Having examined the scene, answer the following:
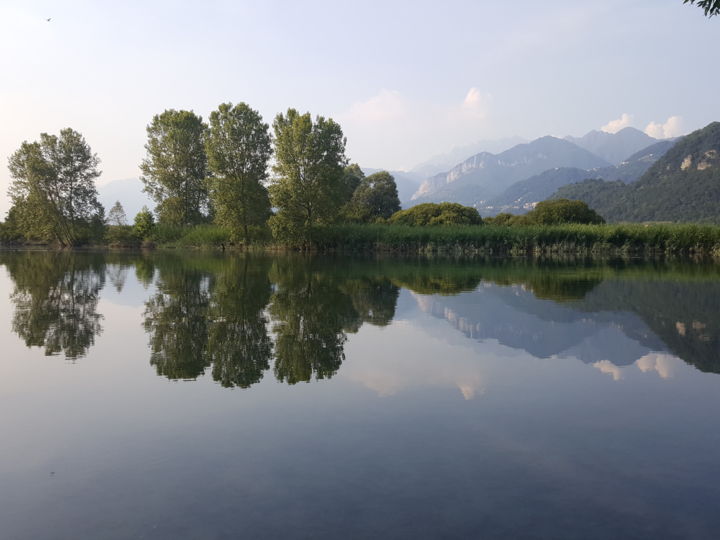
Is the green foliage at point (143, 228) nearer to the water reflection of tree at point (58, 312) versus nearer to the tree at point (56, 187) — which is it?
the tree at point (56, 187)

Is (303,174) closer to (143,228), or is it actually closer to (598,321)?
(143,228)

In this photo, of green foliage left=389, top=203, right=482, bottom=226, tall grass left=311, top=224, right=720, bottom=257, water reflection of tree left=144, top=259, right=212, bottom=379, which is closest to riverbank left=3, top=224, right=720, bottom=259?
tall grass left=311, top=224, right=720, bottom=257

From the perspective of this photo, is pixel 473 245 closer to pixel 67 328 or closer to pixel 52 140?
pixel 67 328

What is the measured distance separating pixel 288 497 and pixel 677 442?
3.82 meters

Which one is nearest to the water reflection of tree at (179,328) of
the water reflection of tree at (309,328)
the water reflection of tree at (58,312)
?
the water reflection of tree at (58,312)

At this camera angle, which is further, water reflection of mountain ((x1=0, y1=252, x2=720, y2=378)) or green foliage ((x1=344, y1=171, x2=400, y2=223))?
green foliage ((x1=344, y1=171, x2=400, y2=223))

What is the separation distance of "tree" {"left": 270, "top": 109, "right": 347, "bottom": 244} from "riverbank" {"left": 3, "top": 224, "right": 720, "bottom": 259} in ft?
7.29

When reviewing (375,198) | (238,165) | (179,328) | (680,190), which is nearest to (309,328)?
(179,328)

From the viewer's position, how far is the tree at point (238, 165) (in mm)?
49438

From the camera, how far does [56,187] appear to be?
2163 inches

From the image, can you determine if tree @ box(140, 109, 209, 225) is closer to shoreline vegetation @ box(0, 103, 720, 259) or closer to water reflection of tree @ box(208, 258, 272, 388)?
shoreline vegetation @ box(0, 103, 720, 259)

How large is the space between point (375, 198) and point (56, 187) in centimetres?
4129

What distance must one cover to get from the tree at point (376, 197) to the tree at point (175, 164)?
23.6 m

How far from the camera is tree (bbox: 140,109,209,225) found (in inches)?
2222
